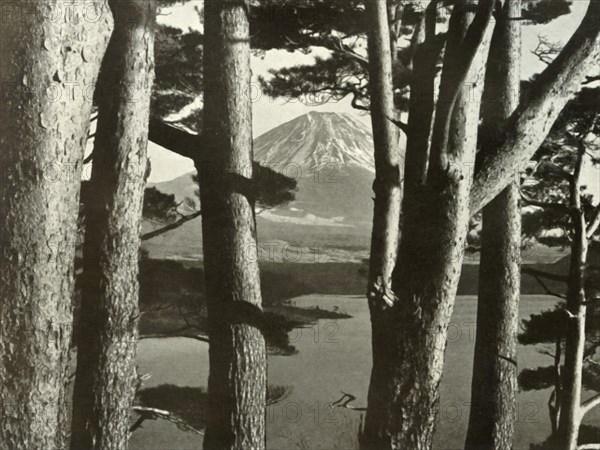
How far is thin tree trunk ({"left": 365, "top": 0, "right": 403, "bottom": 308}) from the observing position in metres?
3.79

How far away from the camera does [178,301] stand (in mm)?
3740

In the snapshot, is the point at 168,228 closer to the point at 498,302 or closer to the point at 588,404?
the point at 498,302

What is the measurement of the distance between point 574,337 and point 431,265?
1696 mm

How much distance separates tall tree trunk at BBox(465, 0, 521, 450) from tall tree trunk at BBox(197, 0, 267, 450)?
54.0 inches

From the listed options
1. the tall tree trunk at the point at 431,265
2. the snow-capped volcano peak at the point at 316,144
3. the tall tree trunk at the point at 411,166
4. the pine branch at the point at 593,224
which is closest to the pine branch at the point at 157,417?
the tall tree trunk at the point at 411,166

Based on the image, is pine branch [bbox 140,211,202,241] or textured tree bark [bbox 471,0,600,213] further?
pine branch [bbox 140,211,202,241]

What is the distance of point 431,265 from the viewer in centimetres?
315

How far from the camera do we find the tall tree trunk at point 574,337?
4238 millimetres

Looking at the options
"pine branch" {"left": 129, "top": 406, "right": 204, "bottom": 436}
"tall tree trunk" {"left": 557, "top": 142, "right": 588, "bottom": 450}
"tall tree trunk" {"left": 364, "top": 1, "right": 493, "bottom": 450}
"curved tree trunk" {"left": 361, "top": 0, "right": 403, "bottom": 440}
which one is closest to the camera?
"tall tree trunk" {"left": 364, "top": 1, "right": 493, "bottom": 450}

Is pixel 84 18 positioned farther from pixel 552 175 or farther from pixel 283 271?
pixel 552 175

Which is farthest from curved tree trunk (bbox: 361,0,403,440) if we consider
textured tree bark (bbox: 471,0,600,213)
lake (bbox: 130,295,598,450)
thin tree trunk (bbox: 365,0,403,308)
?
textured tree bark (bbox: 471,0,600,213)

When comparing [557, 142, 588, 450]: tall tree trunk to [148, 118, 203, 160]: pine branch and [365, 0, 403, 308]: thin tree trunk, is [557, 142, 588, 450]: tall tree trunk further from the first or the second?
[148, 118, 203, 160]: pine branch

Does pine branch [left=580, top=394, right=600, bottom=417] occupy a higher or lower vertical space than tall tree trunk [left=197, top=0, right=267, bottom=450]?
lower

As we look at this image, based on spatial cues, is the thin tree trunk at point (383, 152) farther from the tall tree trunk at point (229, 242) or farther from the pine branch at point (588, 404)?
the pine branch at point (588, 404)
